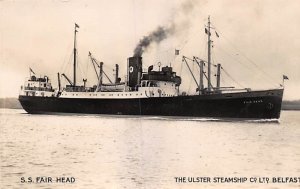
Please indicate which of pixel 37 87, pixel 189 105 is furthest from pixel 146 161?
pixel 37 87

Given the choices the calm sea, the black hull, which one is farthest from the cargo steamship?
the calm sea

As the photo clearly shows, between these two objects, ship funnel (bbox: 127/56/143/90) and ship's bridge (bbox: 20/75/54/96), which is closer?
ship funnel (bbox: 127/56/143/90)

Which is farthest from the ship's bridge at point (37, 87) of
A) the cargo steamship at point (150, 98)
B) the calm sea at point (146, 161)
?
the calm sea at point (146, 161)

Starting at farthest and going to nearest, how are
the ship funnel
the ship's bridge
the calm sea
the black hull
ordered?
the ship's bridge
the ship funnel
the black hull
the calm sea

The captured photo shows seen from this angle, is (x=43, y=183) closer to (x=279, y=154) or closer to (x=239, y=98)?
(x=279, y=154)

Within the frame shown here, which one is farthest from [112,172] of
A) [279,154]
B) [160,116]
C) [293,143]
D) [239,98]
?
[160,116]

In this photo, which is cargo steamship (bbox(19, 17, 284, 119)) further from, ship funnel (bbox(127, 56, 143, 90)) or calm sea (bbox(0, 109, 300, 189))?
calm sea (bbox(0, 109, 300, 189))

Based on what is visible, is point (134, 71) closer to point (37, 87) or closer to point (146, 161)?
point (37, 87)
